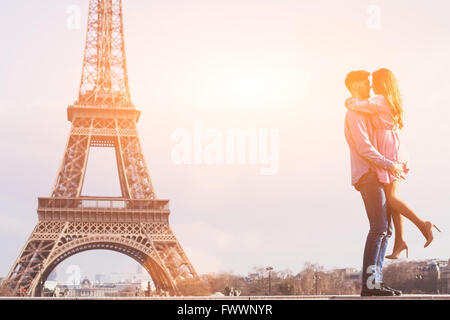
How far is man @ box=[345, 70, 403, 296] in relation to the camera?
1291cm

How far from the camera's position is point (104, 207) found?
38.7 meters

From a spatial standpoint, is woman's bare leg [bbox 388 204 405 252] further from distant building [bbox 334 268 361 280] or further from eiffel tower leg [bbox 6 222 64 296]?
distant building [bbox 334 268 361 280]

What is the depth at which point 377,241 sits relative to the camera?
12.9m

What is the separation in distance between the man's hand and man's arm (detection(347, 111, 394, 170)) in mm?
56

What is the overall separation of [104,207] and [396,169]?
27.8 meters

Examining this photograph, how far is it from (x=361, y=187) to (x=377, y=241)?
115 cm

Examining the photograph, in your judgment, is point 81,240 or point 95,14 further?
→ point 95,14

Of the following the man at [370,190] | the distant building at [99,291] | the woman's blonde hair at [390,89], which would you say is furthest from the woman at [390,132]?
the distant building at [99,291]

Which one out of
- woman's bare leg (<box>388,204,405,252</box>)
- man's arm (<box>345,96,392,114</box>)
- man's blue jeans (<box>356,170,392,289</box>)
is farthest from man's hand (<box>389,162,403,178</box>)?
man's arm (<box>345,96,392,114</box>)

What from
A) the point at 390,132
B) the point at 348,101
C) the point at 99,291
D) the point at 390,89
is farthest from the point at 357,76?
the point at 99,291
